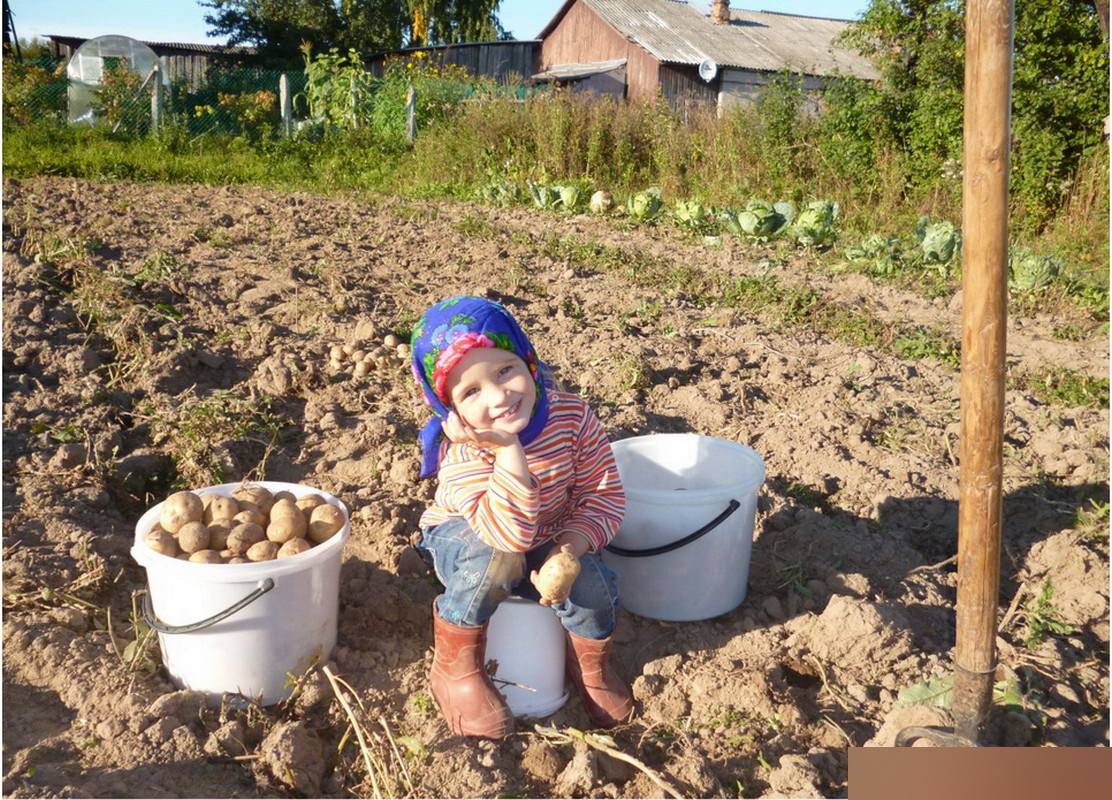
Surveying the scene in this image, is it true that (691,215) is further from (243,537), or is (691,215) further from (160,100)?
(160,100)

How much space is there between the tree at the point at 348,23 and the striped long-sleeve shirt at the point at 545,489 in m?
34.5

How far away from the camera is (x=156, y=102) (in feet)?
43.1

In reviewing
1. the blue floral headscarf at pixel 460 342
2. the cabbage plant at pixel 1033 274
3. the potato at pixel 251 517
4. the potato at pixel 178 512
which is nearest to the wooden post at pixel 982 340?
the blue floral headscarf at pixel 460 342

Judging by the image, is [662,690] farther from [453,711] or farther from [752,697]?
[453,711]

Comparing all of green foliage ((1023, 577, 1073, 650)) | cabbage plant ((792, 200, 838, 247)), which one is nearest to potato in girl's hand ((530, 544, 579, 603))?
green foliage ((1023, 577, 1073, 650))

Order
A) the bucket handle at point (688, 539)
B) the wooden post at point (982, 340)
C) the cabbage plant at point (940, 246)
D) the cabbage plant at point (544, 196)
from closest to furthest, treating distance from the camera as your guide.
Answer: the wooden post at point (982, 340), the bucket handle at point (688, 539), the cabbage plant at point (940, 246), the cabbage plant at point (544, 196)

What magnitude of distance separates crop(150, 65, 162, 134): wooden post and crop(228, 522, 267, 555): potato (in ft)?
40.4

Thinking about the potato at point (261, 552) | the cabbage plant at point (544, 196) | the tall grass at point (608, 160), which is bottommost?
the potato at point (261, 552)

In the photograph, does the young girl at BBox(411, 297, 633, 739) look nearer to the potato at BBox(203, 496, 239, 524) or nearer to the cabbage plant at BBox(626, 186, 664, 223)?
the potato at BBox(203, 496, 239, 524)

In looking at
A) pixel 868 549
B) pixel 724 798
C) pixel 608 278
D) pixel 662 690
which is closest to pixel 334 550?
pixel 662 690

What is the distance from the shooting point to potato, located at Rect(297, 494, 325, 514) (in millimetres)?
2404

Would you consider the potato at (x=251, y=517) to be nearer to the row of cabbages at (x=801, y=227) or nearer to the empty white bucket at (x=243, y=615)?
the empty white bucket at (x=243, y=615)

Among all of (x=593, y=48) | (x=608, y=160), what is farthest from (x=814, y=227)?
(x=593, y=48)

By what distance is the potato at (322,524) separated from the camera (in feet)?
7.63
